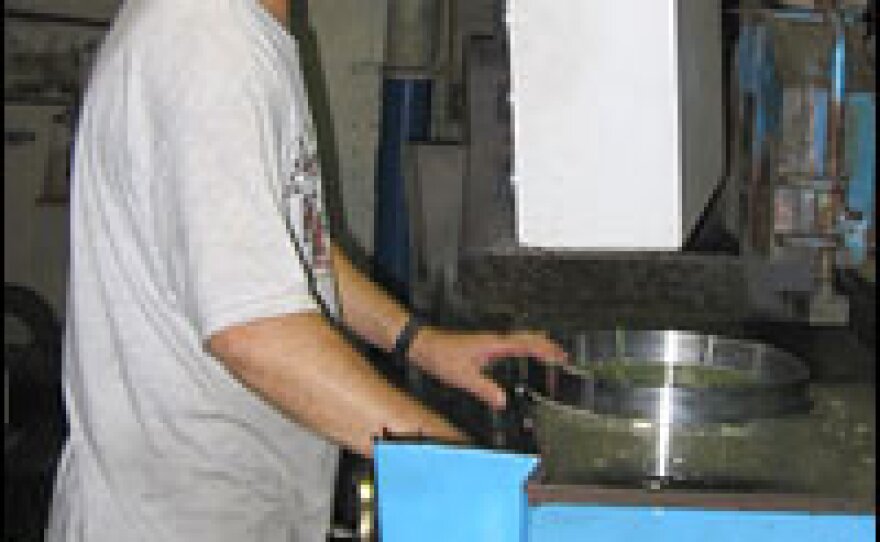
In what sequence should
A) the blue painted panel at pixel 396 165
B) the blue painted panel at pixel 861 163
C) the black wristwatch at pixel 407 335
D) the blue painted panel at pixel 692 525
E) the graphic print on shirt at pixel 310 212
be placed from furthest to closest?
the blue painted panel at pixel 396 165 < the blue painted panel at pixel 861 163 < the black wristwatch at pixel 407 335 < the graphic print on shirt at pixel 310 212 < the blue painted panel at pixel 692 525

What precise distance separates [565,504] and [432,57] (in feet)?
10.7

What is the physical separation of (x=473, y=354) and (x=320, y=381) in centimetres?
41

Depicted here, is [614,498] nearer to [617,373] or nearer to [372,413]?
[372,413]

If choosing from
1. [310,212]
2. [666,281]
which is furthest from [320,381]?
[666,281]

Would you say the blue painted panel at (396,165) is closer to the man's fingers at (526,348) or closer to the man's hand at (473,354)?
the man's hand at (473,354)

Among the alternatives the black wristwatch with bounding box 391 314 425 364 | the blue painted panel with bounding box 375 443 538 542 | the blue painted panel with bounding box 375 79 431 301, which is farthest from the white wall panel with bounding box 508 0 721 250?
the blue painted panel with bounding box 375 79 431 301

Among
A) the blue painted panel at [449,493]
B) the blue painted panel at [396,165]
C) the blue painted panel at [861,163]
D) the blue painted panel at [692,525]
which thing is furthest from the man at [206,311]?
the blue painted panel at [396,165]

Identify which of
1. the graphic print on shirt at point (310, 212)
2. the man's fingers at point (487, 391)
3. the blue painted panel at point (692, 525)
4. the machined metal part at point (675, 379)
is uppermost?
the graphic print on shirt at point (310, 212)

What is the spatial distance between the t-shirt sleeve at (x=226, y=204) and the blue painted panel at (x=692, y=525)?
36cm

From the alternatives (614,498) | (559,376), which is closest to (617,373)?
(559,376)

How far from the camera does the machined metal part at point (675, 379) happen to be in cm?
104

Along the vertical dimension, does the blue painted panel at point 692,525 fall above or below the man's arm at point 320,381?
below

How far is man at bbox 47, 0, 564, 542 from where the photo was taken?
3.54ft

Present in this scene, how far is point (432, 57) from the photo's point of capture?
→ 3.98 metres
